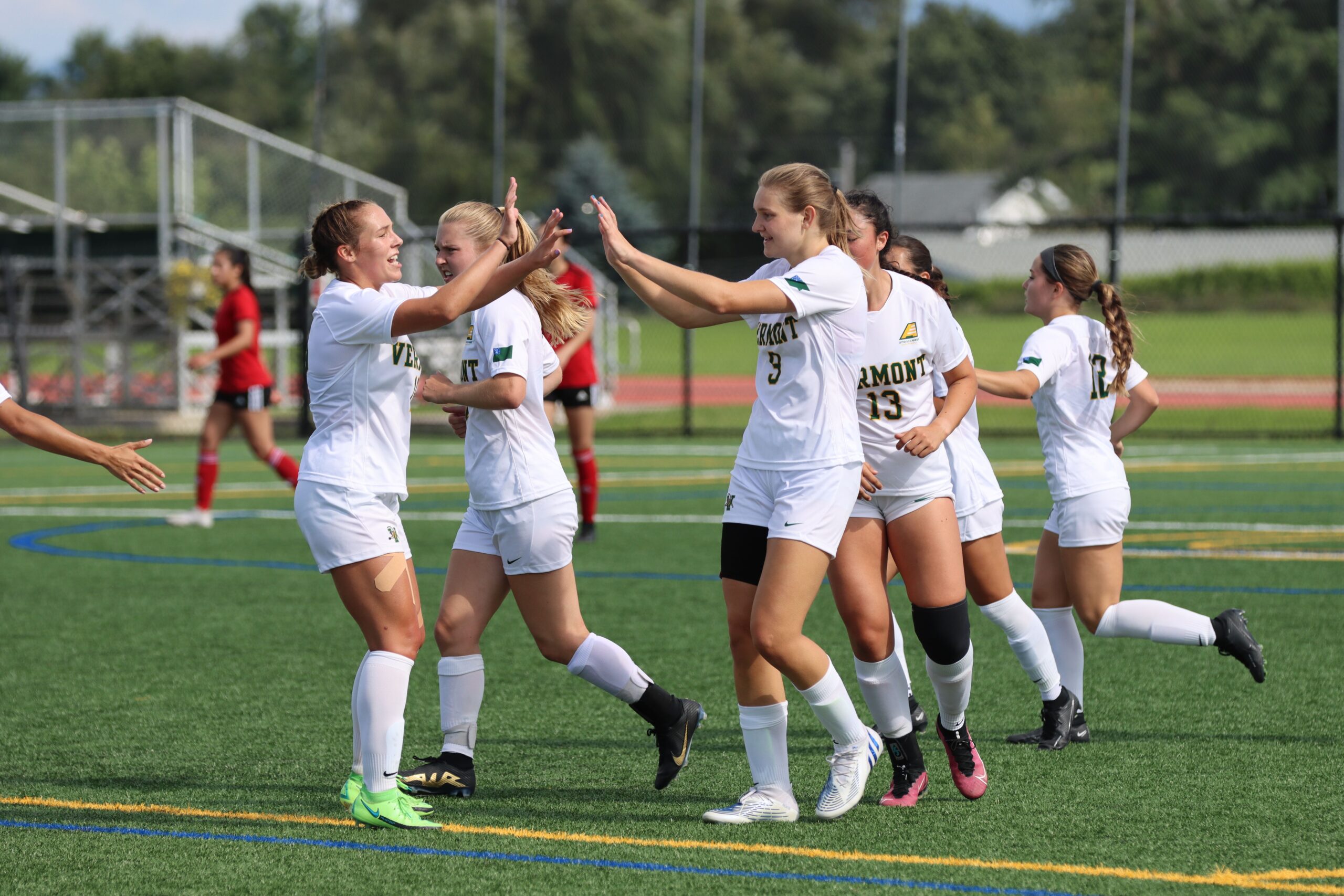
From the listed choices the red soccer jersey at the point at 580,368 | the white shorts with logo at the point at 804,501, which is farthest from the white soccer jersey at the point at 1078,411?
the red soccer jersey at the point at 580,368

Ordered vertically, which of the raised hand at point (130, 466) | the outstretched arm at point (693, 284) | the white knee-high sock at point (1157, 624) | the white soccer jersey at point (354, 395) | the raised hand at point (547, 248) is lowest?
the white knee-high sock at point (1157, 624)

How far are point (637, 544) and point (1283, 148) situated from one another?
4218cm

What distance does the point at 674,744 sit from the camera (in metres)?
5.02

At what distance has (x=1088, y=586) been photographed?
5777 mm

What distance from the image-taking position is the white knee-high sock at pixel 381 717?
450 centimetres

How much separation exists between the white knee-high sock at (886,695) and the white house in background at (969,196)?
59.2m

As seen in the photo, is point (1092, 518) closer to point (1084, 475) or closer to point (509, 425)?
point (1084, 475)

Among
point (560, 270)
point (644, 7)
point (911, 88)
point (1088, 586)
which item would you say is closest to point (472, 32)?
point (644, 7)

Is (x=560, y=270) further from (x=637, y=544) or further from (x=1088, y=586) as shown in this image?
(x=1088, y=586)

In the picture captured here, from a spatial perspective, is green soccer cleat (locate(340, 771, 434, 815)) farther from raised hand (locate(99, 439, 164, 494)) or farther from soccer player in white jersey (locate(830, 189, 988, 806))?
soccer player in white jersey (locate(830, 189, 988, 806))

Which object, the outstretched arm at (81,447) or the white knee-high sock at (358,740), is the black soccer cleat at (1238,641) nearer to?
the white knee-high sock at (358,740)

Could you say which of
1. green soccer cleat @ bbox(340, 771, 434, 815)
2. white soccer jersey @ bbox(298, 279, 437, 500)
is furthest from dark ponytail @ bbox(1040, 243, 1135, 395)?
green soccer cleat @ bbox(340, 771, 434, 815)

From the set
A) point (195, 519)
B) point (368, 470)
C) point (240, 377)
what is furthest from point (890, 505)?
point (195, 519)

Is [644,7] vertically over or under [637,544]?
over
